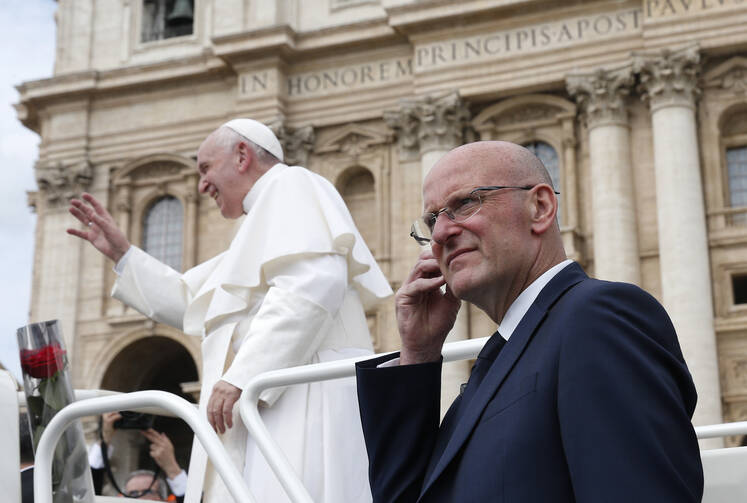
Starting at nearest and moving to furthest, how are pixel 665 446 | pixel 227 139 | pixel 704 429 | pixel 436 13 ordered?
pixel 665 446, pixel 704 429, pixel 227 139, pixel 436 13

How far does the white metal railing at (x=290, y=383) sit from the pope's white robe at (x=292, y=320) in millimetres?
514

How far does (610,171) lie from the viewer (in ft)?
60.8

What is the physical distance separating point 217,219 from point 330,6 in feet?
16.8

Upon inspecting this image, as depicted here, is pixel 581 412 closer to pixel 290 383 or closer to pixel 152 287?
pixel 290 383

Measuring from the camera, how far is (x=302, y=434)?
3420 millimetres

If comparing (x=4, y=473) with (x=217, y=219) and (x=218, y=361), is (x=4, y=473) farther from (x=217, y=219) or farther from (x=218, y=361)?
(x=217, y=219)

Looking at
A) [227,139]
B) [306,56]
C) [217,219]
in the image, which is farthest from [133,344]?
[227,139]

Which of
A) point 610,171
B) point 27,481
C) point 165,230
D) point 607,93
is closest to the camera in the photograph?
point 27,481

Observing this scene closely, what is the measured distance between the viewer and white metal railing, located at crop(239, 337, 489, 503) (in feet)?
8.47

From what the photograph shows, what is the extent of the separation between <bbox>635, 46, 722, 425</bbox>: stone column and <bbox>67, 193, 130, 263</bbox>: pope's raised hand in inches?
541

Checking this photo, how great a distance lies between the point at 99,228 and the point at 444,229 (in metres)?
2.53

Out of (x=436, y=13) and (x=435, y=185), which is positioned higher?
(x=436, y=13)

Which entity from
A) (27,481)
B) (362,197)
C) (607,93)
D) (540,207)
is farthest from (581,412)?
(362,197)

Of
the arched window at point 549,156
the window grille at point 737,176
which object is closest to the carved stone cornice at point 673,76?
the window grille at point 737,176
